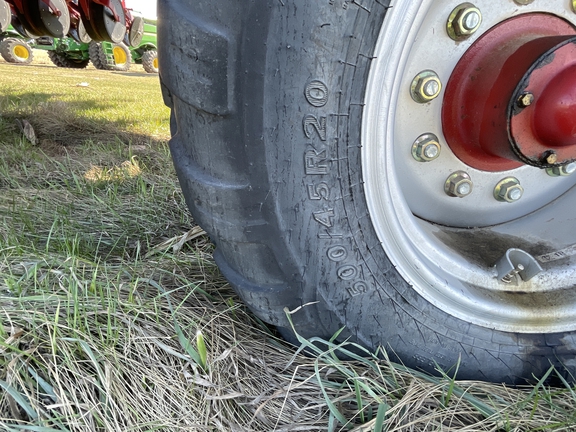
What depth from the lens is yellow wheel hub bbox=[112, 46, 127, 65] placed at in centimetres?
943

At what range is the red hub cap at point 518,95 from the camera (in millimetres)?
656

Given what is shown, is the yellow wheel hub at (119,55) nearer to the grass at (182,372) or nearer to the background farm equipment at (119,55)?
the background farm equipment at (119,55)

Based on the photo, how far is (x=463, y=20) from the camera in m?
0.67

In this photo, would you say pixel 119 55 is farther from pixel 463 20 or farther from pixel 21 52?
pixel 463 20

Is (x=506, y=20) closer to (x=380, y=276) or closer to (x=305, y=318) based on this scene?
(x=380, y=276)

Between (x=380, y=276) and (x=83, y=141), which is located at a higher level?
(x=380, y=276)

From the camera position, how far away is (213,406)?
0.60 metres

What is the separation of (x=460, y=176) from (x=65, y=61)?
11.2 m

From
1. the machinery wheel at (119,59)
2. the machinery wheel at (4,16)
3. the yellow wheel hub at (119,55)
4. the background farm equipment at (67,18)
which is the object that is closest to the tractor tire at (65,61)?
the machinery wheel at (119,59)

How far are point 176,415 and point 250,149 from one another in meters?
0.36

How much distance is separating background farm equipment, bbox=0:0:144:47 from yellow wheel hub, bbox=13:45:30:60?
7627 millimetres

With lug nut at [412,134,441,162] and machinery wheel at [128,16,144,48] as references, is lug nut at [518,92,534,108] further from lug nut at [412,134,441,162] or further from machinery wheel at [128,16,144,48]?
machinery wheel at [128,16,144,48]

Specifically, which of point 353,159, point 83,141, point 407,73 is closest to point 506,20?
point 407,73

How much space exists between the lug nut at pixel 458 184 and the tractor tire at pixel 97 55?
9814 mm
